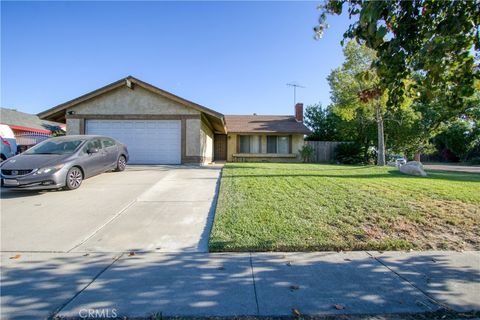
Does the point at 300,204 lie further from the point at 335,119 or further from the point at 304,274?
the point at 335,119

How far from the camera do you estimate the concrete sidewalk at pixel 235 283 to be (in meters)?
2.90

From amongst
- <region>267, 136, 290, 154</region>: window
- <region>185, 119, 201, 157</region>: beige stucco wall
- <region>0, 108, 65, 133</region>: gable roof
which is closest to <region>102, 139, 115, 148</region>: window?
<region>185, 119, 201, 157</region>: beige stucco wall

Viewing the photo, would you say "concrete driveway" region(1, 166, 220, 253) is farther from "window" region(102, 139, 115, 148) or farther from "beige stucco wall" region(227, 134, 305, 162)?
"beige stucco wall" region(227, 134, 305, 162)

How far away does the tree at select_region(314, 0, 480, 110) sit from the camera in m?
3.33

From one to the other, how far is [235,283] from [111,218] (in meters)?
3.57

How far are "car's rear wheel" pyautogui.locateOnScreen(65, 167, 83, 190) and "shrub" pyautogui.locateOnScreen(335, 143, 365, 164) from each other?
19.7m

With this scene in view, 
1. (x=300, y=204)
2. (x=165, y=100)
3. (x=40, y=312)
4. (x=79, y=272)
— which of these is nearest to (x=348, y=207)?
(x=300, y=204)

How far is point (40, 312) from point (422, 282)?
430cm

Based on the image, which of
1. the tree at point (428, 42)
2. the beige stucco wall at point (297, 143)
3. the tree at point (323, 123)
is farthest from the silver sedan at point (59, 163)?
the tree at point (323, 123)

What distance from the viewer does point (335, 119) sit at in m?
29.1

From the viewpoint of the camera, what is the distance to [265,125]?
77.2 ft

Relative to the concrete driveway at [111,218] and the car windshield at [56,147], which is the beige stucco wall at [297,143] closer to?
the concrete driveway at [111,218]

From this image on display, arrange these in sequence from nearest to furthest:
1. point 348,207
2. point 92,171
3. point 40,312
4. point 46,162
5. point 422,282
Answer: point 40,312
point 422,282
point 348,207
point 46,162
point 92,171

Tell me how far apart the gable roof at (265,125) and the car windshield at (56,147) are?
14276 millimetres
